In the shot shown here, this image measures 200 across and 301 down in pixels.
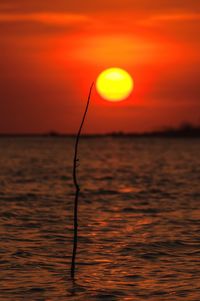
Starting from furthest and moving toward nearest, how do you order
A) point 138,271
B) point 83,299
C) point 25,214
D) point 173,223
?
point 25,214
point 173,223
point 138,271
point 83,299

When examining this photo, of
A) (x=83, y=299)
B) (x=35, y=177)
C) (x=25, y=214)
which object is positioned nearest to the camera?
(x=83, y=299)

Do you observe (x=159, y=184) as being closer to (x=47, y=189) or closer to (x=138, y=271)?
(x=47, y=189)

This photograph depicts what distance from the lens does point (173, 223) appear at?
77.2 ft

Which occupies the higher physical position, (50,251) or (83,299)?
(83,299)

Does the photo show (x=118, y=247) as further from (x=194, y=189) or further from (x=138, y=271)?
(x=194, y=189)

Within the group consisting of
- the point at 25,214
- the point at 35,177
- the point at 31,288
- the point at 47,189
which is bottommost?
the point at 35,177

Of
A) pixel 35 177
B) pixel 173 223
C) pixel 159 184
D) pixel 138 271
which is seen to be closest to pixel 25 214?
pixel 173 223

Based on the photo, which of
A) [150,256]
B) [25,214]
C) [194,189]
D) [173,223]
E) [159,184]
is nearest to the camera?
[150,256]

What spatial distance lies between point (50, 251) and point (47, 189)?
72.7 ft

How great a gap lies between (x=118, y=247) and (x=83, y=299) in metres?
5.29

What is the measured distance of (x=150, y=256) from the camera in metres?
17.6

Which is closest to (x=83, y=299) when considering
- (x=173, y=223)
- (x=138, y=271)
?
(x=138, y=271)

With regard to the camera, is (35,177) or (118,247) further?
(35,177)

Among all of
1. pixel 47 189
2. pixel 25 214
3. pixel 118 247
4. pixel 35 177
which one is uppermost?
pixel 118 247
